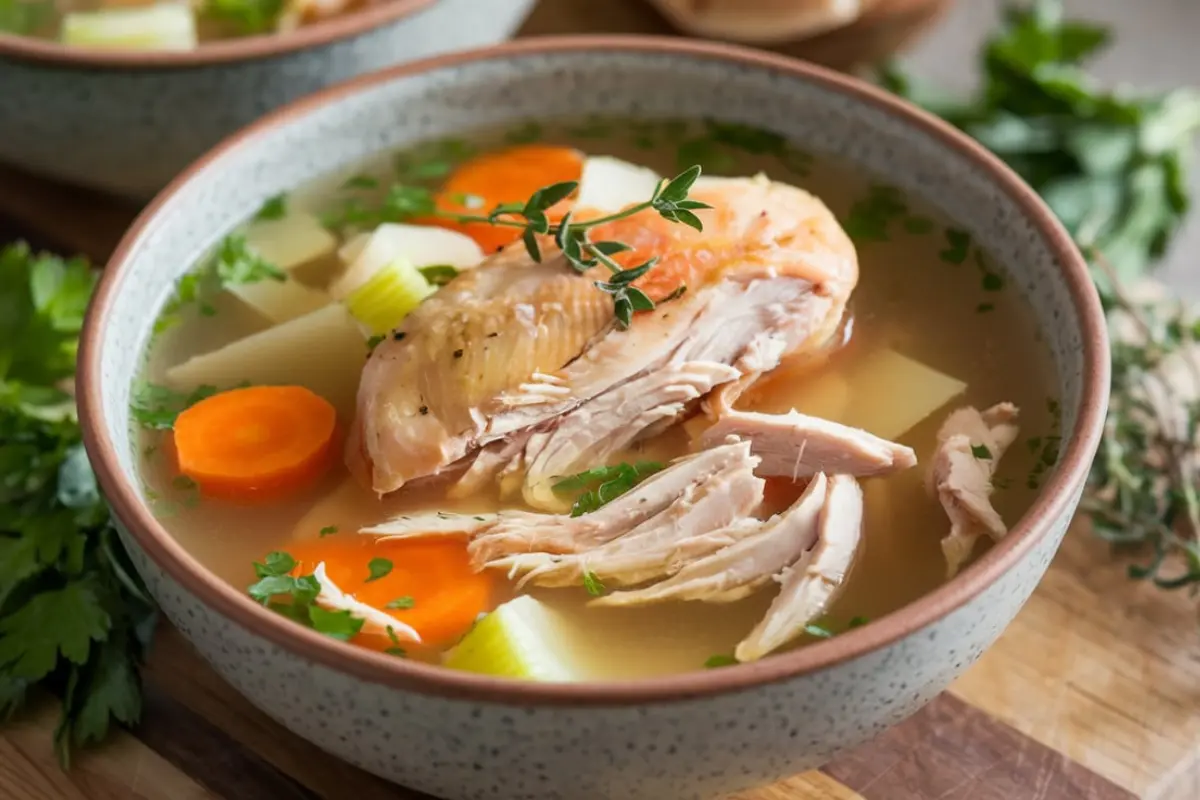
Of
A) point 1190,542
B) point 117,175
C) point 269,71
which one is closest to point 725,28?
point 269,71

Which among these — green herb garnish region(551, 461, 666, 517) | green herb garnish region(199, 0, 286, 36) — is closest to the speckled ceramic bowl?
green herb garnish region(551, 461, 666, 517)

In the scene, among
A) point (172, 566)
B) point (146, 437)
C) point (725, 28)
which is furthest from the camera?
point (725, 28)

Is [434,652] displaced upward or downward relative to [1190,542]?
upward

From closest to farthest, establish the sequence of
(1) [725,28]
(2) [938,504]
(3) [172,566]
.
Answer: (3) [172,566] < (2) [938,504] < (1) [725,28]

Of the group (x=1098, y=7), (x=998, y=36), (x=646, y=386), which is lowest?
(x=1098, y=7)

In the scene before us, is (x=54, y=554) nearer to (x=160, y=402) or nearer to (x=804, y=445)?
(x=160, y=402)

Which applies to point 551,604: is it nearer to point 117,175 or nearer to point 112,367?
point 112,367

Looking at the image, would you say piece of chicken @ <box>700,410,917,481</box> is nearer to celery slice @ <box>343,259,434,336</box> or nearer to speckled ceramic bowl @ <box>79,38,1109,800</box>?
speckled ceramic bowl @ <box>79,38,1109,800</box>
